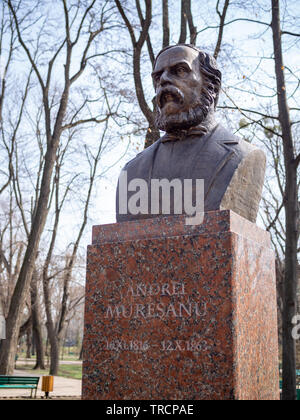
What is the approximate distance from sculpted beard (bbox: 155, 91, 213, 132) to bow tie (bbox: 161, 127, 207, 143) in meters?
0.04

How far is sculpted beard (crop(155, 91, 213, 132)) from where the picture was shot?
431cm

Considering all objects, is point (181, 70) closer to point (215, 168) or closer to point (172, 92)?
point (172, 92)

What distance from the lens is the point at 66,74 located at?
14.7m

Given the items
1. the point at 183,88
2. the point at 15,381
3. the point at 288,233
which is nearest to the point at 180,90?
the point at 183,88

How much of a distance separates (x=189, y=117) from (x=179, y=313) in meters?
1.82

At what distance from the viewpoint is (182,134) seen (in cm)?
445

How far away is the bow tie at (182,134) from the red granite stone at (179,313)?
1.01 m

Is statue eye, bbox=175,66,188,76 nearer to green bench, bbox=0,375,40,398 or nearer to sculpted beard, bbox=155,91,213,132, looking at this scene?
sculpted beard, bbox=155,91,213,132

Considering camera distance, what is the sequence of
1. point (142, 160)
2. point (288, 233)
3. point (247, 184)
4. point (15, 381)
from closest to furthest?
point (247, 184) < point (142, 160) < point (288, 233) < point (15, 381)

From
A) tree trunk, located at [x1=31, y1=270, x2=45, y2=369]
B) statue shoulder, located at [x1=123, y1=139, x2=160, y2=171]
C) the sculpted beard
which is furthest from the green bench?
the sculpted beard

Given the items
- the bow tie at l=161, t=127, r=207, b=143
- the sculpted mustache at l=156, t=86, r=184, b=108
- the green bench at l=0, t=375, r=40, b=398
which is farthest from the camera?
the green bench at l=0, t=375, r=40, b=398

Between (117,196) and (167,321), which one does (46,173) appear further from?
(167,321)

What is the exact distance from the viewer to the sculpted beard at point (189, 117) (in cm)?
431

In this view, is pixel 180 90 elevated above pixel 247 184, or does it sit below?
above
